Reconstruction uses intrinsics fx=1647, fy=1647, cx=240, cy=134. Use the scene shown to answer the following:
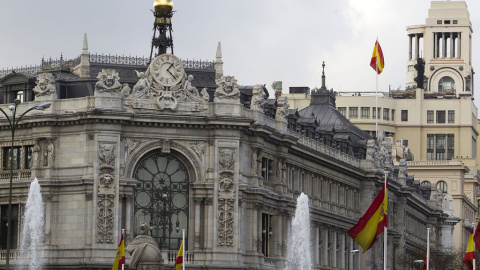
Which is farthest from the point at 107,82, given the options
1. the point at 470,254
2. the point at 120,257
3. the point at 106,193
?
the point at 470,254

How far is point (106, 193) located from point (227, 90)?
11.5 m

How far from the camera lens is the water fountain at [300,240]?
12760 centimetres

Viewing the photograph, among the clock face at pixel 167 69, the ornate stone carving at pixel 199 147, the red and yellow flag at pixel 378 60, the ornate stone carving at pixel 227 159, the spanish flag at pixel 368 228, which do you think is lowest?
the spanish flag at pixel 368 228

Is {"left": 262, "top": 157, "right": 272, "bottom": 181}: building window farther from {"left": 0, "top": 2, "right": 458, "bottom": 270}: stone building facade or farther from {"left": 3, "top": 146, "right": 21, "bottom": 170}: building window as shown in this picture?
{"left": 3, "top": 146, "right": 21, "bottom": 170}: building window

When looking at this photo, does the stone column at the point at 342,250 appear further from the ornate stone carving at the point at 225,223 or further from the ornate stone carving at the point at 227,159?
the ornate stone carving at the point at 225,223

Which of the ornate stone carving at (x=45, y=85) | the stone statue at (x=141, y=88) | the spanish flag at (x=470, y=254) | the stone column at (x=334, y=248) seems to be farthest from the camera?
the stone column at (x=334, y=248)

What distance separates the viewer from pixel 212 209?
11469 centimetres

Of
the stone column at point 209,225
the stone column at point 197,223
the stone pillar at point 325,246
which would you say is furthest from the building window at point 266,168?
the stone pillar at point 325,246

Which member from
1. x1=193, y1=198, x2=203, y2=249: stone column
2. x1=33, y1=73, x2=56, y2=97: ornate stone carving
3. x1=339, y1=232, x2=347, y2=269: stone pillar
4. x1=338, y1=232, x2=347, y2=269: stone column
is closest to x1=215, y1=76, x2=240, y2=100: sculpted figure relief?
x1=193, y1=198, x2=203, y2=249: stone column

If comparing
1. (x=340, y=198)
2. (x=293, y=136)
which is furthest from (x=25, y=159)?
(x=340, y=198)

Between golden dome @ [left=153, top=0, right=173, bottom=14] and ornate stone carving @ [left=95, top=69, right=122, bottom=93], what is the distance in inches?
434

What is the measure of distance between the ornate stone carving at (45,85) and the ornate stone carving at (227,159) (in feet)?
41.1

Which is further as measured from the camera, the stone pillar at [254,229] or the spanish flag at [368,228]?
the stone pillar at [254,229]

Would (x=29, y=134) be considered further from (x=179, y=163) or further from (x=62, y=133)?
(x=179, y=163)
